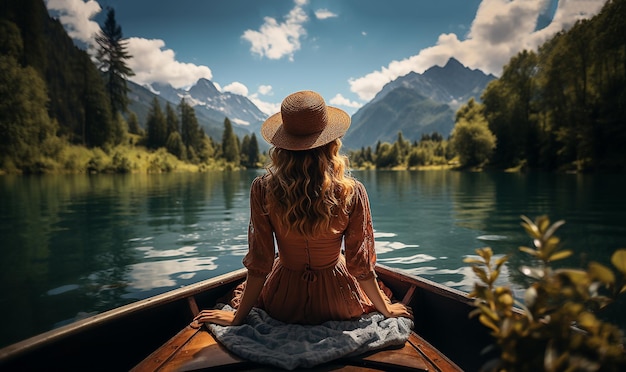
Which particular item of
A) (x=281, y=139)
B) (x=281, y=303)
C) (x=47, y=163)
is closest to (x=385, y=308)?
(x=281, y=303)

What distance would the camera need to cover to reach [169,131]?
261 ft

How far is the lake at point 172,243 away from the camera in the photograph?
221 inches

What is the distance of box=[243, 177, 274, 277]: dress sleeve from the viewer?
2.63 meters

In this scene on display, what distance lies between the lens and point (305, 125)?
253 cm

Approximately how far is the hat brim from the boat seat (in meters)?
1.40

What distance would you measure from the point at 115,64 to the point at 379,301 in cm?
6811

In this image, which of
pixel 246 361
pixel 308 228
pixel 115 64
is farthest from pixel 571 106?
pixel 115 64

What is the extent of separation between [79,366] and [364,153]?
435 ft

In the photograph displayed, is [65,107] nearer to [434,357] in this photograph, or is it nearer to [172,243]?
[172,243]

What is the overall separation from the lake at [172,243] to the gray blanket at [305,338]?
3565mm

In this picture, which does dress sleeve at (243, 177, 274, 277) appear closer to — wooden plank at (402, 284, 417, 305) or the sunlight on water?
wooden plank at (402, 284, 417, 305)

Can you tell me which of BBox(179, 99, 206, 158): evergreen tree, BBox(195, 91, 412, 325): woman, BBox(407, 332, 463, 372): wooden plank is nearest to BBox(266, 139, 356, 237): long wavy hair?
BBox(195, 91, 412, 325): woman

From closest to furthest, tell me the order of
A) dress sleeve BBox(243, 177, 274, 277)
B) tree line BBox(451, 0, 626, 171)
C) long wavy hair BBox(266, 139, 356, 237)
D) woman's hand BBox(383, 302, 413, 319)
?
long wavy hair BBox(266, 139, 356, 237) → dress sleeve BBox(243, 177, 274, 277) → woman's hand BBox(383, 302, 413, 319) → tree line BBox(451, 0, 626, 171)

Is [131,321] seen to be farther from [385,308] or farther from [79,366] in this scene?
[385,308]
